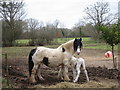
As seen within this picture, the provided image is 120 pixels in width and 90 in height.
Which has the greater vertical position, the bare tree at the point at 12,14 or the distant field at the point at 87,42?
the bare tree at the point at 12,14

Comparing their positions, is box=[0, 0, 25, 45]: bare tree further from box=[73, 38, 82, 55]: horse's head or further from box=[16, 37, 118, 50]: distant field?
box=[73, 38, 82, 55]: horse's head

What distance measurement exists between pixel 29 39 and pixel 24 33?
3.94 feet

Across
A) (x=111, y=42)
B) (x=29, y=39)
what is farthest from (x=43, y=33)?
(x=111, y=42)

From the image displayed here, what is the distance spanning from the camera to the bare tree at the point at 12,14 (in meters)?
26.1

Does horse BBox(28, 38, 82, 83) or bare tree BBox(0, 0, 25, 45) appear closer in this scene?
horse BBox(28, 38, 82, 83)

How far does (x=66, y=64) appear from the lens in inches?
239

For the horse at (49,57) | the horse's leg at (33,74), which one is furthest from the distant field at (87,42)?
the horse's leg at (33,74)

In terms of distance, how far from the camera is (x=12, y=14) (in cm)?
2797

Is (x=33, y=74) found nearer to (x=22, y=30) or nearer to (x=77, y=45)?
(x=77, y=45)

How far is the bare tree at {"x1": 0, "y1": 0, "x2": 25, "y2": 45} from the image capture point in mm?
26066

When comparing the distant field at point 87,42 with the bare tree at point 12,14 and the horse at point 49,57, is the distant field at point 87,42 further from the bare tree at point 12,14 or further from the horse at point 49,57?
the horse at point 49,57

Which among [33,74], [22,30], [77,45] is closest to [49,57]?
[33,74]

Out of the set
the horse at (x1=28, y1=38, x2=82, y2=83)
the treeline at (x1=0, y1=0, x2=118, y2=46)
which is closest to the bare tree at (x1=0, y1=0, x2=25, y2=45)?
the treeline at (x1=0, y1=0, x2=118, y2=46)

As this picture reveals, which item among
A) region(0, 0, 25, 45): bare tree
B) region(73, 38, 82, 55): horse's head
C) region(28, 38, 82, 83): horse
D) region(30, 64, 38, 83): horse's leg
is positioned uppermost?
region(0, 0, 25, 45): bare tree
